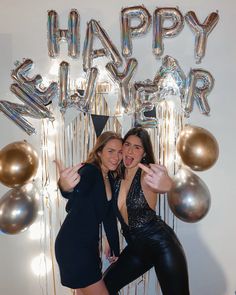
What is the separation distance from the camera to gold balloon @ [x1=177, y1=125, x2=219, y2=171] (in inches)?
68.2

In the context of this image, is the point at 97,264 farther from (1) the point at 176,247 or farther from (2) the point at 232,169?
(2) the point at 232,169

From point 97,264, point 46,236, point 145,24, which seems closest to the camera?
point 97,264

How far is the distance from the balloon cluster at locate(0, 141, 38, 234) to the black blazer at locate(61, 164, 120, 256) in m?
0.21

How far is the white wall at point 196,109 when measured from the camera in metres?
2.09

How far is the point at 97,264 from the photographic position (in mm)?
1725

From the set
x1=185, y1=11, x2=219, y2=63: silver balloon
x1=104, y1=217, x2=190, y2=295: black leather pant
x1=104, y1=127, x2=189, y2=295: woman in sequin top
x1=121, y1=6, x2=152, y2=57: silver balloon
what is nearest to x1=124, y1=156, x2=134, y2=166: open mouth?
x1=104, y1=127, x2=189, y2=295: woman in sequin top

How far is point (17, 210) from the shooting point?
1.68m

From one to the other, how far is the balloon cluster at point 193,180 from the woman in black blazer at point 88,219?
365mm

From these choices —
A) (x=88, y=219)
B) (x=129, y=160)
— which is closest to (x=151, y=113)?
(x=129, y=160)

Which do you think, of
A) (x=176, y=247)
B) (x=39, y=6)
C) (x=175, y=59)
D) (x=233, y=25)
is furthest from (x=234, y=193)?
(x=39, y=6)

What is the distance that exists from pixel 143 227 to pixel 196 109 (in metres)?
0.82

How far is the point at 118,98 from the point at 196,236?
3.34 feet

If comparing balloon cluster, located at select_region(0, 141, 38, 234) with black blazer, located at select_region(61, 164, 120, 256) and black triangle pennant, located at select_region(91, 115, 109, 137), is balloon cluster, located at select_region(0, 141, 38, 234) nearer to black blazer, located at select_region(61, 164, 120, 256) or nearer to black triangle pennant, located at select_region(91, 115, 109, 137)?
black blazer, located at select_region(61, 164, 120, 256)

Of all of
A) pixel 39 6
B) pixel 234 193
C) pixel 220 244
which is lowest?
pixel 220 244
